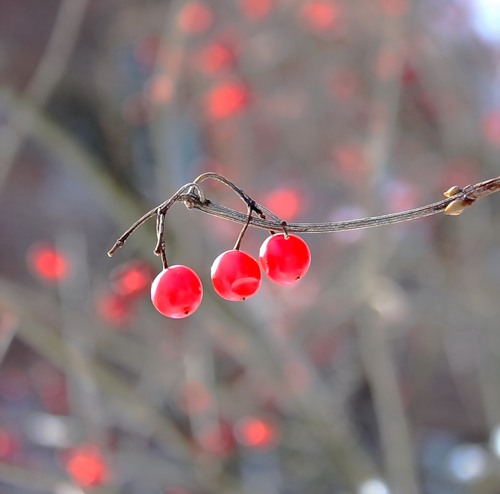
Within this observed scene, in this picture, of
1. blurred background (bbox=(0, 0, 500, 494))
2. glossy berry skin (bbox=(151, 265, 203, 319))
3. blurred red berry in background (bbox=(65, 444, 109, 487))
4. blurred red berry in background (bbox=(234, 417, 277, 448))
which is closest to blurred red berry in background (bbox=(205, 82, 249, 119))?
blurred background (bbox=(0, 0, 500, 494))

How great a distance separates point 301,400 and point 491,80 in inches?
97.8

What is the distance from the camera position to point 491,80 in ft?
11.7

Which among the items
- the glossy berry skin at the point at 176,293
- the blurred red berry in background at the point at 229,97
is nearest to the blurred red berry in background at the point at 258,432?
the blurred red berry in background at the point at 229,97

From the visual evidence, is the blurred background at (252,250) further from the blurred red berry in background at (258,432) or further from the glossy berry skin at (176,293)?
the glossy berry skin at (176,293)

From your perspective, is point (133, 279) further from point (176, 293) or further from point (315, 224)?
point (315, 224)

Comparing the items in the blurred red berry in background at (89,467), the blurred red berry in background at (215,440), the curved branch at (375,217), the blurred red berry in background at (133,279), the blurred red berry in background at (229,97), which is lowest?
the curved branch at (375,217)

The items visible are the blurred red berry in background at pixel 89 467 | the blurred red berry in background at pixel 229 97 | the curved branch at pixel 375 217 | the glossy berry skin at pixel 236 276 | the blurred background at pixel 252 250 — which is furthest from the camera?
the blurred red berry in background at pixel 229 97

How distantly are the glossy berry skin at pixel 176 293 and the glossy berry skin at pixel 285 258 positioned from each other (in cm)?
8

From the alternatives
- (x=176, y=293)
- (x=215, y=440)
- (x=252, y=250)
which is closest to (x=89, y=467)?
(x=215, y=440)

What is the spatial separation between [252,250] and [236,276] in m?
2.76

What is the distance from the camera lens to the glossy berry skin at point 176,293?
2.33 ft

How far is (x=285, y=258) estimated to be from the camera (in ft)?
2.28

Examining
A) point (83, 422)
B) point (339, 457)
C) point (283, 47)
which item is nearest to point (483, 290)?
point (339, 457)

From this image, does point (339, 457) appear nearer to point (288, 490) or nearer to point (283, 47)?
point (288, 490)
